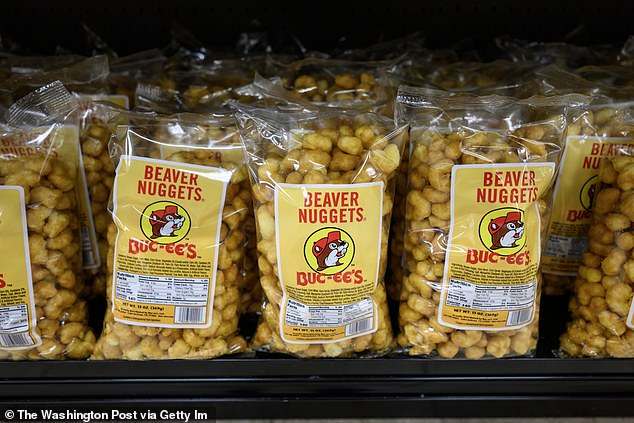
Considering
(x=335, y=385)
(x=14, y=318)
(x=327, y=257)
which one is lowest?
(x=335, y=385)

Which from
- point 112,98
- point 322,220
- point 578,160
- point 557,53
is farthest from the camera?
point 557,53

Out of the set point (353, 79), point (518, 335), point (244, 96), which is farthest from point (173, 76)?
point (518, 335)

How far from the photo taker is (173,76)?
134 centimetres

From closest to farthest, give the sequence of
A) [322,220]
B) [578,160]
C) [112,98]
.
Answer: [322,220]
[578,160]
[112,98]

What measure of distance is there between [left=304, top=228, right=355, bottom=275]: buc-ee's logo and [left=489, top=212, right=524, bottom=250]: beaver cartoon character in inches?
9.4

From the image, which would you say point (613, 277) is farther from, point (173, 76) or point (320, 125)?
point (173, 76)

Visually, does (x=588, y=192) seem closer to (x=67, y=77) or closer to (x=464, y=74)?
(x=464, y=74)

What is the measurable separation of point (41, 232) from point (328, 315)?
51 cm

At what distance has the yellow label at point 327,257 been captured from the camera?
3.22 ft

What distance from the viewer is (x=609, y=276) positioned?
1040 mm

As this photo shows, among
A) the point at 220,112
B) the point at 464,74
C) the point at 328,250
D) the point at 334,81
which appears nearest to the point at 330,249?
the point at 328,250

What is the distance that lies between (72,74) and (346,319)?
2.47ft

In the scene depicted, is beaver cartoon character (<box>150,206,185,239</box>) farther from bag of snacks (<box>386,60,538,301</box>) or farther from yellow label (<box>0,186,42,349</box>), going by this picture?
bag of snacks (<box>386,60,538,301</box>)

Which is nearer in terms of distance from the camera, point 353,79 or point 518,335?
point 518,335
